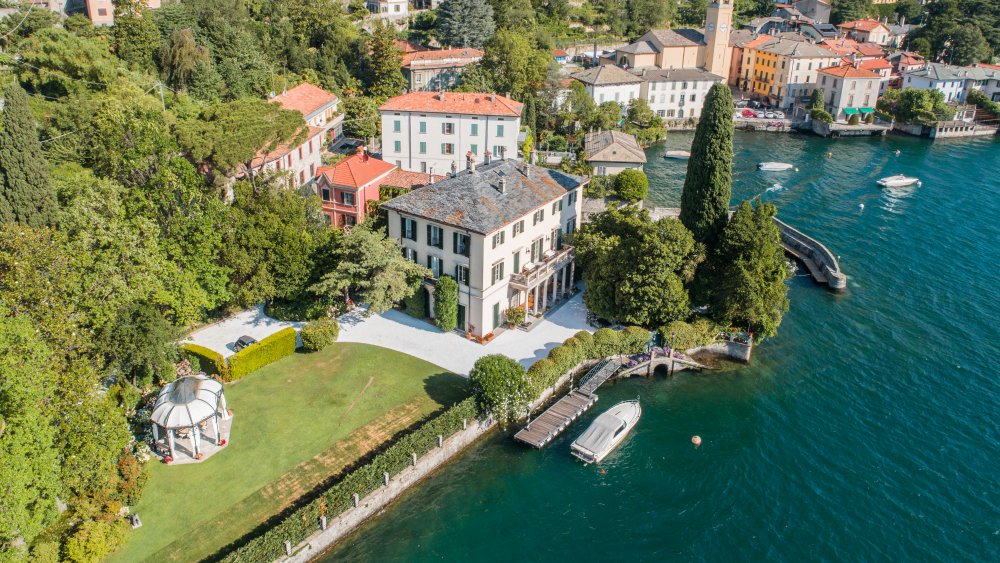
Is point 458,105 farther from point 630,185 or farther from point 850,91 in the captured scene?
point 850,91

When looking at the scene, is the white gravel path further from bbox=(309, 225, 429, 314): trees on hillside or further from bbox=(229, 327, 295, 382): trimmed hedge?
bbox=(229, 327, 295, 382): trimmed hedge

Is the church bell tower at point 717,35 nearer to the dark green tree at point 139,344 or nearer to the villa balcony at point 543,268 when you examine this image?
the villa balcony at point 543,268

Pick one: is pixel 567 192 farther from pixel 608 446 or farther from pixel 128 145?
pixel 128 145

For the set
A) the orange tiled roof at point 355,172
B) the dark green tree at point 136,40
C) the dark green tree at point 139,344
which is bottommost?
the dark green tree at point 139,344

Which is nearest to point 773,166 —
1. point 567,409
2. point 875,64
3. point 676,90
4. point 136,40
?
point 676,90

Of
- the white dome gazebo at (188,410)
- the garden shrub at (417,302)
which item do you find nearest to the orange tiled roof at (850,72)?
the garden shrub at (417,302)

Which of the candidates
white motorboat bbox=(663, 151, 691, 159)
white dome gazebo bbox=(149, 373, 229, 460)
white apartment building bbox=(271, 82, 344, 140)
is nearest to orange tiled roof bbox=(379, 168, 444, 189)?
white apartment building bbox=(271, 82, 344, 140)
